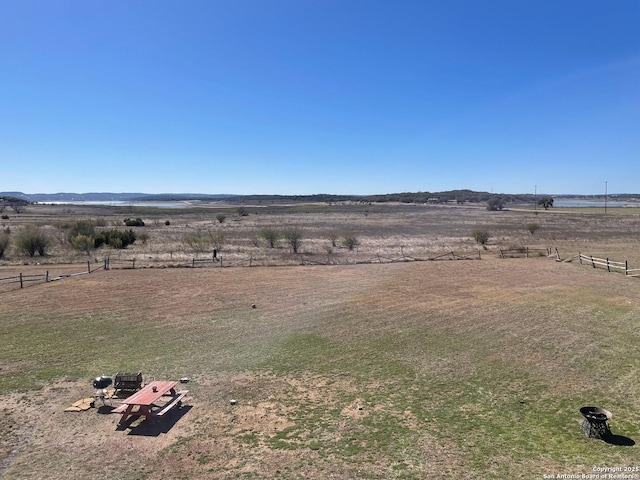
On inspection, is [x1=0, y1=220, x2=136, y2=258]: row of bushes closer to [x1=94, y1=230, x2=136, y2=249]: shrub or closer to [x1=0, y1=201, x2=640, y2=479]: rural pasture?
[x1=94, y1=230, x2=136, y2=249]: shrub

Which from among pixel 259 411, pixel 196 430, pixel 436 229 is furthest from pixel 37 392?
pixel 436 229

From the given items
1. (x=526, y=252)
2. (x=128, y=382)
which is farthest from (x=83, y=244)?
(x=526, y=252)

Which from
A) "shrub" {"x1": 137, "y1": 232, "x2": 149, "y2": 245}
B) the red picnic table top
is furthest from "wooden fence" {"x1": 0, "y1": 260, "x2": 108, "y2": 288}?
"shrub" {"x1": 137, "y1": 232, "x2": 149, "y2": 245}

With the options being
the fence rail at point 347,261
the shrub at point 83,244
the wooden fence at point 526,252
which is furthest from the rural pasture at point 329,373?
the shrub at point 83,244

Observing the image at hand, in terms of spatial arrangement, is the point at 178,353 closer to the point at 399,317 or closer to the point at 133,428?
the point at 133,428

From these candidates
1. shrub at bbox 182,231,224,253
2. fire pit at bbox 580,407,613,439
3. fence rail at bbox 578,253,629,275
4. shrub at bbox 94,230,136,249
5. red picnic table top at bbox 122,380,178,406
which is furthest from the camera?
shrub at bbox 94,230,136,249

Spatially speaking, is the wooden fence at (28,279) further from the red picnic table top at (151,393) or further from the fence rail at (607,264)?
the fence rail at (607,264)
